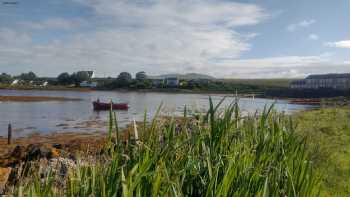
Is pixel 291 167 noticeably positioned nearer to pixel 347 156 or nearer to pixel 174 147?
pixel 174 147

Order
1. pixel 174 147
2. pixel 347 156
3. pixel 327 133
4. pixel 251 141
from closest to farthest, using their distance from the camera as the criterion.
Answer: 1. pixel 174 147
2. pixel 251 141
3. pixel 347 156
4. pixel 327 133

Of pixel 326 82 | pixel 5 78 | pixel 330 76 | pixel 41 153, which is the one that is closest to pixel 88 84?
pixel 5 78

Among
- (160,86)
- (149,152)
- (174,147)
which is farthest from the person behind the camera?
(160,86)

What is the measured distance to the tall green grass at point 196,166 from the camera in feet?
10.9

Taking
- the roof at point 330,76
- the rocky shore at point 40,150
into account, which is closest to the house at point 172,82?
the roof at point 330,76

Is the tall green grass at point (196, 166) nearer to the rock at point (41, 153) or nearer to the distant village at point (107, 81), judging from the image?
the rock at point (41, 153)

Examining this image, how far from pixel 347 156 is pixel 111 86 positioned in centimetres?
15923

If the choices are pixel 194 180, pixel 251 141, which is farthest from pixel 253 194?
pixel 251 141

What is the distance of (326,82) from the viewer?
138625 mm

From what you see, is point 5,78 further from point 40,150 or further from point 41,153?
point 41,153

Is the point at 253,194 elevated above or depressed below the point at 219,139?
below

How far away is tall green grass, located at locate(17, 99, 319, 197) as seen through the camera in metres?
3.31

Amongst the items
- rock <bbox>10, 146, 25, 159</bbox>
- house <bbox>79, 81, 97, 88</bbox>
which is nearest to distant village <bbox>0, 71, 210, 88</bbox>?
house <bbox>79, 81, 97, 88</bbox>

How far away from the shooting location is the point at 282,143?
541cm
